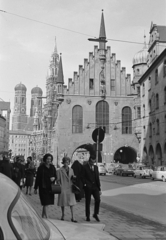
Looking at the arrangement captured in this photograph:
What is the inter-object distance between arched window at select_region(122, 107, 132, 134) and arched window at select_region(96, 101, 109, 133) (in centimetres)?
262

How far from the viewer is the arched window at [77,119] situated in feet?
156

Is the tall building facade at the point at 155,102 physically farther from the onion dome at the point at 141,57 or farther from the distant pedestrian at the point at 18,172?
the distant pedestrian at the point at 18,172

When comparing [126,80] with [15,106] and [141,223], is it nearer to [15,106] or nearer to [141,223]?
[141,223]

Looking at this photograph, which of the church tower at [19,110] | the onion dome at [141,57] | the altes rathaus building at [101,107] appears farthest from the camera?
the church tower at [19,110]

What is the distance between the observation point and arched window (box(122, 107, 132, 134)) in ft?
160

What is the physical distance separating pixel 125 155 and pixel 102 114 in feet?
26.8

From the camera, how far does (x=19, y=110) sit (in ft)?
589

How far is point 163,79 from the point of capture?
3378 centimetres

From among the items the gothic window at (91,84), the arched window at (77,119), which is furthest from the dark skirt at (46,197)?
the gothic window at (91,84)

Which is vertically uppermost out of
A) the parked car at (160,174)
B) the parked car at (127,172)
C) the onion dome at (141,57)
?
the onion dome at (141,57)

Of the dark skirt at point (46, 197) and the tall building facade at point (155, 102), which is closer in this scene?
the dark skirt at point (46, 197)

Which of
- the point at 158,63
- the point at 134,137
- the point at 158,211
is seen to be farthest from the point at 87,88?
the point at 158,211

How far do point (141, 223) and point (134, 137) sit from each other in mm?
41418

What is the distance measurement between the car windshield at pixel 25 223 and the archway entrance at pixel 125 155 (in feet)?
154
